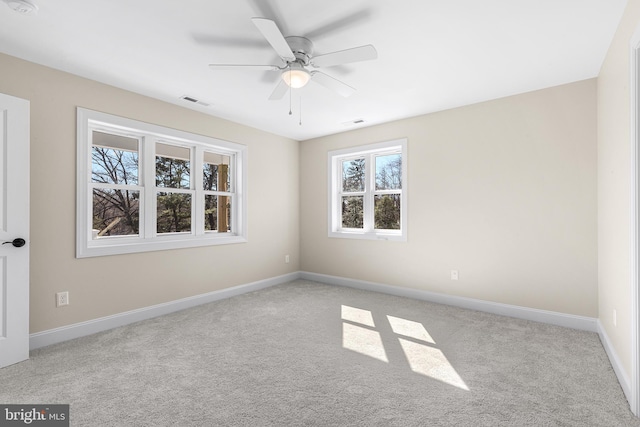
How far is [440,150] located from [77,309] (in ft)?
14.4

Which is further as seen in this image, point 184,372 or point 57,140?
point 57,140

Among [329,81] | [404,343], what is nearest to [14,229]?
[329,81]

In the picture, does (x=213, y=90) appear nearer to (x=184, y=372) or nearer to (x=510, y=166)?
(x=184, y=372)

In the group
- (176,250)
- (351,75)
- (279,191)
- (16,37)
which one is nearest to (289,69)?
(351,75)

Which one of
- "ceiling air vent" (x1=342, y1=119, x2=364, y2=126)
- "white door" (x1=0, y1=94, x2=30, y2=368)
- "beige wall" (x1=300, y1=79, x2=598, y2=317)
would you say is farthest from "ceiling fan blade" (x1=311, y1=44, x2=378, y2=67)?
"white door" (x1=0, y1=94, x2=30, y2=368)

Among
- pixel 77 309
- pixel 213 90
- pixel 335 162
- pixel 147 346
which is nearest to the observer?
pixel 147 346

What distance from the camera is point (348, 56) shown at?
216cm

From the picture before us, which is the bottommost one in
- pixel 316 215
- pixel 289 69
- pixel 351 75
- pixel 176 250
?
pixel 176 250

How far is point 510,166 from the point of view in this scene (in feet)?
11.3

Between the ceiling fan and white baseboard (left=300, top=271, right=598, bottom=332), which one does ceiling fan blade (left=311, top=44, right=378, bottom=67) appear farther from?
white baseboard (left=300, top=271, right=598, bottom=332)

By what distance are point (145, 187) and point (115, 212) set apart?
413 mm

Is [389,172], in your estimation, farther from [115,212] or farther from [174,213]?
[115,212]

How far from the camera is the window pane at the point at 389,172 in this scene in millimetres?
4520

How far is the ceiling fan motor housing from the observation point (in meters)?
2.28
